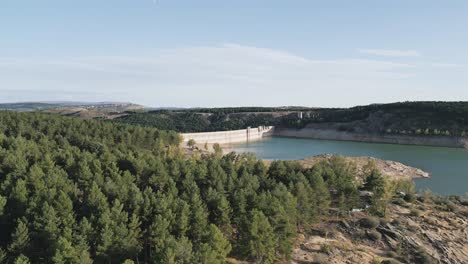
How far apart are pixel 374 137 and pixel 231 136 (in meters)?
45.1

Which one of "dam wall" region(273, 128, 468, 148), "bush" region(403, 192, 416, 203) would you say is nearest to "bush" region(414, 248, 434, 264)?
"bush" region(403, 192, 416, 203)

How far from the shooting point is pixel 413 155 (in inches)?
4006

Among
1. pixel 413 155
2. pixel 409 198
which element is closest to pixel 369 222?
pixel 409 198

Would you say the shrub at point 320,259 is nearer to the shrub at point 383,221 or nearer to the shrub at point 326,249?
the shrub at point 326,249

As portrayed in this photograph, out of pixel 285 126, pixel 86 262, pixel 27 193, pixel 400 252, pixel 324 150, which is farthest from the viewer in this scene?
pixel 285 126

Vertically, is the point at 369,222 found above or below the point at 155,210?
below

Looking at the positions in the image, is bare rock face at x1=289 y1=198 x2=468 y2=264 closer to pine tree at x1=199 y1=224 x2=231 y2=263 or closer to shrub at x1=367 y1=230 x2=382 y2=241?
shrub at x1=367 y1=230 x2=382 y2=241

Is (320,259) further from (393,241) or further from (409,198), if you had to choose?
(409,198)

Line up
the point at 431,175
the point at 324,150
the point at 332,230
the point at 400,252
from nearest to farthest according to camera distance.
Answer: the point at 400,252 < the point at 332,230 < the point at 431,175 < the point at 324,150

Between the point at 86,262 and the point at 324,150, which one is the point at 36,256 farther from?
the point at 324,150

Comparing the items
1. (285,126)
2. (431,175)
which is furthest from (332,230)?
(285,126)

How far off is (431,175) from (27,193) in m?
65.3

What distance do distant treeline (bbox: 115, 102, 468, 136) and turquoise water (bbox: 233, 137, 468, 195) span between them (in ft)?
39.0

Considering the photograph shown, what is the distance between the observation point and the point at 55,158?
43.8m
